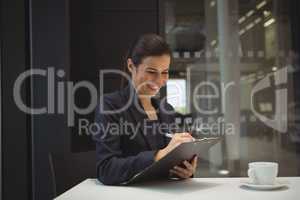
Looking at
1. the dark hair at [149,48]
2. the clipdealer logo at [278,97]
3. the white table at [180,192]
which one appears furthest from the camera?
the clipdealer logo at [278,97]

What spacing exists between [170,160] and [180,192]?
11 cm

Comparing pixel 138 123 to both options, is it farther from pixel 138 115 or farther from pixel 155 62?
pixel 155 62

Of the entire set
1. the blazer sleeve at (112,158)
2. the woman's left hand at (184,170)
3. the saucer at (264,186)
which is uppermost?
the blazer sleeve at (112,158)

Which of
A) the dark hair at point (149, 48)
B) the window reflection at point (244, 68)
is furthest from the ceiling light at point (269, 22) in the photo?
the dark hair at point (149, 48)

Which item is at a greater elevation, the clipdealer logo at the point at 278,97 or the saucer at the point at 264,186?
the clipdealer logo at the point at 278,97

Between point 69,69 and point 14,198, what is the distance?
3.31 feet

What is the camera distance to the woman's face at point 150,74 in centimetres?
154

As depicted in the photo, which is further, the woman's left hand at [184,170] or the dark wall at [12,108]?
the dark wall at [12,108]

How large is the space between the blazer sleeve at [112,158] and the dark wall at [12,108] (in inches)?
59.3

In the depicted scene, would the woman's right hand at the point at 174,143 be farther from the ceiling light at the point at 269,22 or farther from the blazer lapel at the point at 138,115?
the ceiling light at the point at 269,22

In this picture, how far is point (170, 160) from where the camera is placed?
125 centimetres

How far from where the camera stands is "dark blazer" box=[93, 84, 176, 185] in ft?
4.21

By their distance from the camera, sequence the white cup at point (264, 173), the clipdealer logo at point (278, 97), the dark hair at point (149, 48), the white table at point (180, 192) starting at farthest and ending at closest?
the clipdealer logo at point (278, 97) < the dark hair at point (149, 48) < the white cup at point (264, 173) < the white table at point (180, 192)

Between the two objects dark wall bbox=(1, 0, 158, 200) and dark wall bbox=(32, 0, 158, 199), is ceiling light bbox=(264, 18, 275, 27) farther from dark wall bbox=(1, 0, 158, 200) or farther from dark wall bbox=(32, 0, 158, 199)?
dark wall bbox=(1, 0, 158, 200)
